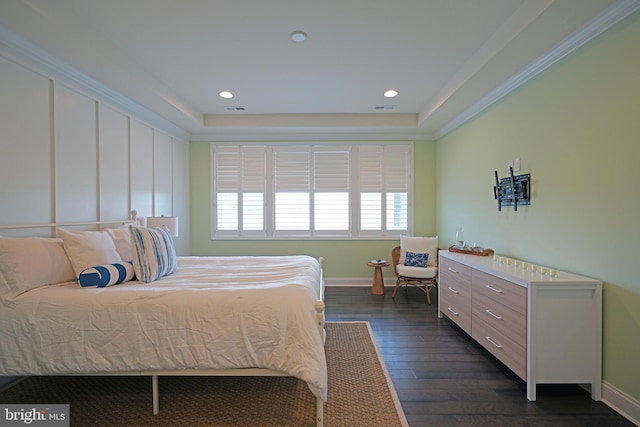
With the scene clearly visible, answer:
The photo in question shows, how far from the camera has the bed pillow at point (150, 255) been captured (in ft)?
7.82

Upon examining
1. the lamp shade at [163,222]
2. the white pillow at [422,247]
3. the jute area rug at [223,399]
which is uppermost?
the lamp shade at [163,222]

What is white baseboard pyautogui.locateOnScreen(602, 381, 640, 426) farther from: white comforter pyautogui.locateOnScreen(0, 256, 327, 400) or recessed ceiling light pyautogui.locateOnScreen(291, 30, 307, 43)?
recessed ceiling light pyautogui.locateOnScreen(291, 30, 307, 43)

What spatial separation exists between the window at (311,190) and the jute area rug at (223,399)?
9.78 ft

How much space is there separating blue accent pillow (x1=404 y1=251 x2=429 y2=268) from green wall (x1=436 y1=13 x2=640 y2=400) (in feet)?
4.12

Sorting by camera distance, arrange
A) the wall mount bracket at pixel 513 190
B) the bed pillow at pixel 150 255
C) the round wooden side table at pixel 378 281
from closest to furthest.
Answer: the bed pillow at pixel 150 255 → the wall mount bracket at pixel 513 190 → the round wooden side table at pixel 378 281

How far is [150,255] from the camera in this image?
2.45 metres

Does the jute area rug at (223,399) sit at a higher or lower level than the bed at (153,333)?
lower

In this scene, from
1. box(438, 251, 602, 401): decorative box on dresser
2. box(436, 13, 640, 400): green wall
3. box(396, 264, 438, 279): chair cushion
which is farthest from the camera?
box(396, 264, 438, 279): chair cushion

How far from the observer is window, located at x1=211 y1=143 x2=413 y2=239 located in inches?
207

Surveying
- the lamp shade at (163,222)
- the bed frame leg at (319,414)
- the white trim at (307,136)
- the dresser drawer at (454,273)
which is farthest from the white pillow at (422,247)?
the lamp shade at (163,222)

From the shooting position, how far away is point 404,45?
2.73m

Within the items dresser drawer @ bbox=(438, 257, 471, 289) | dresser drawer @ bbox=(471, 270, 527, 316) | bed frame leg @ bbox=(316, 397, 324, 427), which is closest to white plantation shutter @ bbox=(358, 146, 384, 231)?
dresser drawer @ bbox=(438, 257, 471, 289)

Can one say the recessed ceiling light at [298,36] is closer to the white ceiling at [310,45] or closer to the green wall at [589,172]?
the white ceiling at [310,45]

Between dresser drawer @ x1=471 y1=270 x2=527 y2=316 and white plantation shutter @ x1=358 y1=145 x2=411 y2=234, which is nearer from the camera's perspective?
dresser drawer @ x1=471 y1=270 x2=527 y2=316
